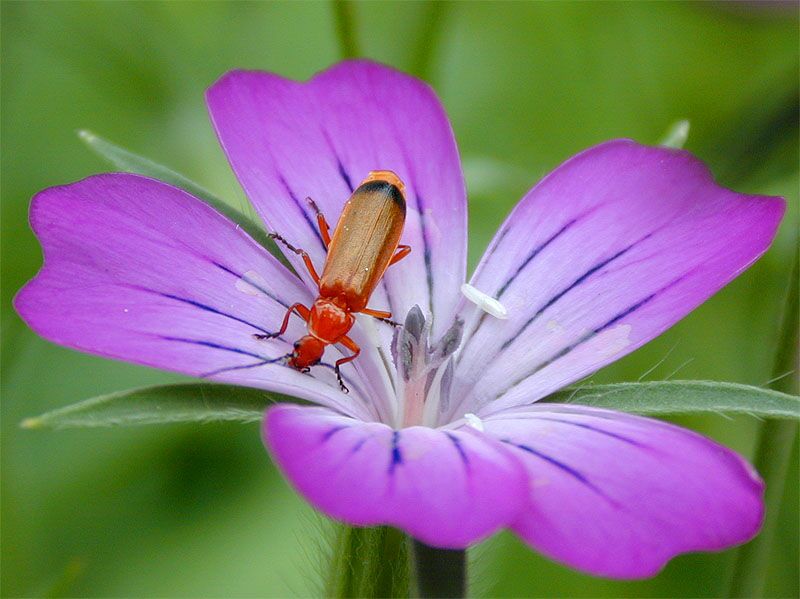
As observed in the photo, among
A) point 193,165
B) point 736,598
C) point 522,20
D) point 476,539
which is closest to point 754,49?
point 522,20

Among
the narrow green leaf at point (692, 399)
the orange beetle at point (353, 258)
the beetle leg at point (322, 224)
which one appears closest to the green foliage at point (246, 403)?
the narrow green leaf at point (692, 399)

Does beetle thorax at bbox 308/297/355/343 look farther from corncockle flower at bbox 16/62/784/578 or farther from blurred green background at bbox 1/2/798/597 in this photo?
blurred green background at bbox 1/2/798/597

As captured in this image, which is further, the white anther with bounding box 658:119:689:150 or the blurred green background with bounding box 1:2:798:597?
the blurred green background with bounding box 1:2:798:597

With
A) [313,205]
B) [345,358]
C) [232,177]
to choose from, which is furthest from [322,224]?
[232,177]

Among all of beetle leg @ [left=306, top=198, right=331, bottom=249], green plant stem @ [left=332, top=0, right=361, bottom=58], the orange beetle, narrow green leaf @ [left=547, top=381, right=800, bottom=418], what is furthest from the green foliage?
green plant stem @ [left=332, top=0, right=361, bottom=58]

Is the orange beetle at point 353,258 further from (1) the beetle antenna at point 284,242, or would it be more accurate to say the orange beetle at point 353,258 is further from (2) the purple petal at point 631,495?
(2) the purple petal at point 631,495

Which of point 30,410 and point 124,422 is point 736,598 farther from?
point 30,410
